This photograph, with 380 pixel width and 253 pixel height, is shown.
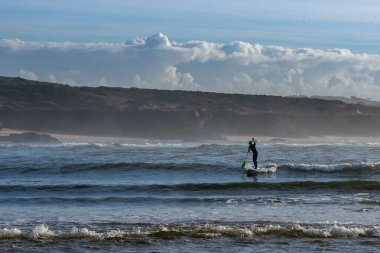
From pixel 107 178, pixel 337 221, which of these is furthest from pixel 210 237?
pixel 107 178

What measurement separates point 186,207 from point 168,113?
70.8 meters

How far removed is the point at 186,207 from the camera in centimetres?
2002

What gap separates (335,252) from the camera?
525 inches

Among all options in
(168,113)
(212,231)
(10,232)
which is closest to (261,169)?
(212,231)

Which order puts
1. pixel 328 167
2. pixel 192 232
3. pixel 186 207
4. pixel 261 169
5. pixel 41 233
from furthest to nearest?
pixel 328 167 → pixel 261 169 → pixel 186 207 → pixel 192 232 → pixel 41 233

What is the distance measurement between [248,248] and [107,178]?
50.7 ft

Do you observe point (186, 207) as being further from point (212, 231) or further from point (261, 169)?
point (261, 169)

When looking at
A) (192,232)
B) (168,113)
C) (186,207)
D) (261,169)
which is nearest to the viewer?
(192,232)

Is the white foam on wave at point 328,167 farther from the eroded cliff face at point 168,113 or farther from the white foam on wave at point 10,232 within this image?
the eroded cliff face at point 168,113

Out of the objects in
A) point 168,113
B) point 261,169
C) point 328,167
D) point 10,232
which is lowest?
point 10,232

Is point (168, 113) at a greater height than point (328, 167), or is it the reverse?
point (168, 113)

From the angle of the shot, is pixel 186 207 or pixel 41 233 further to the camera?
pixel 186 207

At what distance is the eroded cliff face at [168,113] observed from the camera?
8675cm

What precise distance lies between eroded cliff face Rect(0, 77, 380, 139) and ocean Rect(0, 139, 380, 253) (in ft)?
166
